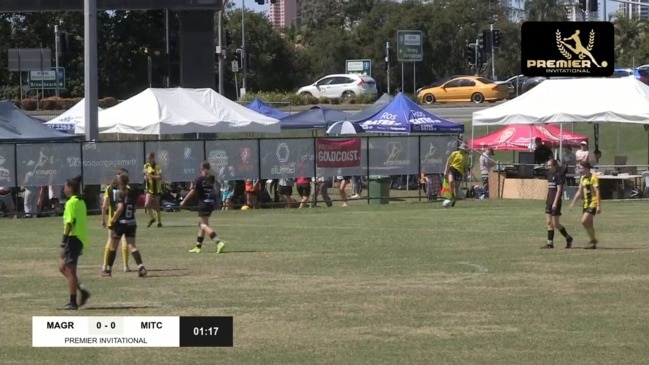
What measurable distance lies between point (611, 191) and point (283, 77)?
56.3 m

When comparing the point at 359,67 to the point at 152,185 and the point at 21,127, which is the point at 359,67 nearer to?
the point at 21,127

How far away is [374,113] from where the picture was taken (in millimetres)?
47531

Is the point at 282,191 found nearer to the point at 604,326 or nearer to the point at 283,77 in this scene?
the point at 604,326

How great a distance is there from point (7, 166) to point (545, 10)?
60197mm

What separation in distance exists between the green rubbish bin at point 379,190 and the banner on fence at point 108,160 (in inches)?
290

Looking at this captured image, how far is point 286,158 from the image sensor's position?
1575 inches

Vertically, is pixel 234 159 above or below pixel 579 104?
below

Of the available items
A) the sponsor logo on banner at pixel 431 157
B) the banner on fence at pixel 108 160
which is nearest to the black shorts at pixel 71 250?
the banner on fence at pixel 108 160

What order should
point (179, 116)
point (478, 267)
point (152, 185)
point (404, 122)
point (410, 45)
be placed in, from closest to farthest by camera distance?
point (478, 267), point (152, 185), point (179, 116), point (404, 122), point (410, 45)

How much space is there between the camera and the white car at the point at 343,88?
2985 inches

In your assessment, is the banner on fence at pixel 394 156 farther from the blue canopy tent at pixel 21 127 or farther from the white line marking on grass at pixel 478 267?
the white line marking on grass at pixel 478 267

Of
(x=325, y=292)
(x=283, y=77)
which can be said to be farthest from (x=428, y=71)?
(x=325, y=292)

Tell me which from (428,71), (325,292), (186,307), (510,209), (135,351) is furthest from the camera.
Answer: (428,71)

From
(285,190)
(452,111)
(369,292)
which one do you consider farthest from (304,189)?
(452,111)
